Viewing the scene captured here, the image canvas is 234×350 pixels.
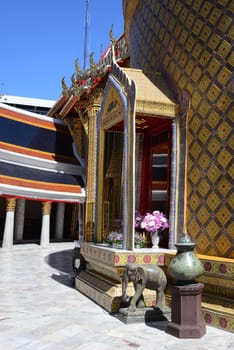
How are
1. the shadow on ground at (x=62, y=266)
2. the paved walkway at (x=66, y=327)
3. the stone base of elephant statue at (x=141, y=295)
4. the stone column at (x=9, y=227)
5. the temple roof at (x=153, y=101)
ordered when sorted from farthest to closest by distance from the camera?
the stone column at (x=9, y=227)
the shadow on ground at (x=62, y=266)
the temple roof at (x=153, y=101)
the stone base of elephant statue at (x=141, y=295)
the paved walkway at (x=66, y=327)

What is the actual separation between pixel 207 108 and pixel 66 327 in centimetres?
384

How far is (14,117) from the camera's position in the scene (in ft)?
62.2

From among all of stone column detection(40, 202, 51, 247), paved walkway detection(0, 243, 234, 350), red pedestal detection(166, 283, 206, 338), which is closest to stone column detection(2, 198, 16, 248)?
stone column detection(40, 202, 51, 247)

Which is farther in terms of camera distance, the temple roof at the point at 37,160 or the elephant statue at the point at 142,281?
the temple roof at the point at 37,160

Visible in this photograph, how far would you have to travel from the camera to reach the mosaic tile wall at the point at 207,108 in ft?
18.9

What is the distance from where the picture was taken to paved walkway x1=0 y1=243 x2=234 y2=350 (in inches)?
172

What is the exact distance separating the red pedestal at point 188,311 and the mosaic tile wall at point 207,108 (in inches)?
46.7

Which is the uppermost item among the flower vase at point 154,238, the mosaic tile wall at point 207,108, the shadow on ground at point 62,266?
the mosaic tile wall at point 207,108

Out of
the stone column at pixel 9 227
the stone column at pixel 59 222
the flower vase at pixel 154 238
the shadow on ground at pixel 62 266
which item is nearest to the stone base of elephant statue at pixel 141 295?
the flower vase at pixel 154 238

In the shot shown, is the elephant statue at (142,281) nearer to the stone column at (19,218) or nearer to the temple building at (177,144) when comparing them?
the temple building at (177,144)

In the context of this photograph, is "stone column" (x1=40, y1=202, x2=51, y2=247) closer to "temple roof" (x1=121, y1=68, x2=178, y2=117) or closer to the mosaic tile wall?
"temple roof" (x1=121, y1=68, x2=178, y2=117)

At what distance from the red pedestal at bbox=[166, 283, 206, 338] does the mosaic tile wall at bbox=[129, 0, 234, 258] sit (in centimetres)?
119

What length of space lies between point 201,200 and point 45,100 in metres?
39.3

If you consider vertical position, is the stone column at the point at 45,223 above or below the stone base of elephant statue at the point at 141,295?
above
